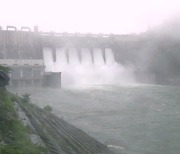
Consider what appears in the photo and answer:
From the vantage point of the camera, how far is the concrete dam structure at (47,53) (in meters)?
41.7

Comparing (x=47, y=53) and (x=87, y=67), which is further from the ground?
(x=47, y=53)

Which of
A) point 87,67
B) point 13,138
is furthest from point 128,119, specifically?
point 87,67

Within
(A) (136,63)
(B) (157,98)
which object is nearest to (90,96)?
(B) (157,98)

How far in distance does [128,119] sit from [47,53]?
3070 centimetres

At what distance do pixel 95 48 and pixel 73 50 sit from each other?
164 inches

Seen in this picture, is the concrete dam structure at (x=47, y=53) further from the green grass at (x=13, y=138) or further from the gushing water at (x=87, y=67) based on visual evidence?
the green grass at (x=13, y=138)

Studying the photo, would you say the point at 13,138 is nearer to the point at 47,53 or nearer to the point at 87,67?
the point at 47,53

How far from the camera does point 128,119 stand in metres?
21.1

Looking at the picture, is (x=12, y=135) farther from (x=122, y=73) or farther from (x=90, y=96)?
(x=122, y=73)

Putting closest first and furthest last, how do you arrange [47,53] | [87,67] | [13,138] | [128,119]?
1. [13,138]
2. [128,119]
3. [47,53]
4. [87,67]

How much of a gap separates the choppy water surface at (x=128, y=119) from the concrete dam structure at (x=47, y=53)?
1090 cm

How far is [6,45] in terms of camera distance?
145 ft

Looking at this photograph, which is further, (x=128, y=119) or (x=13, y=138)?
(x=128, y=119)

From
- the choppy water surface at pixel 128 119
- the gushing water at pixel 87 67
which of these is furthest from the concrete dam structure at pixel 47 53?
the choppy water surface at pixel 128 119
